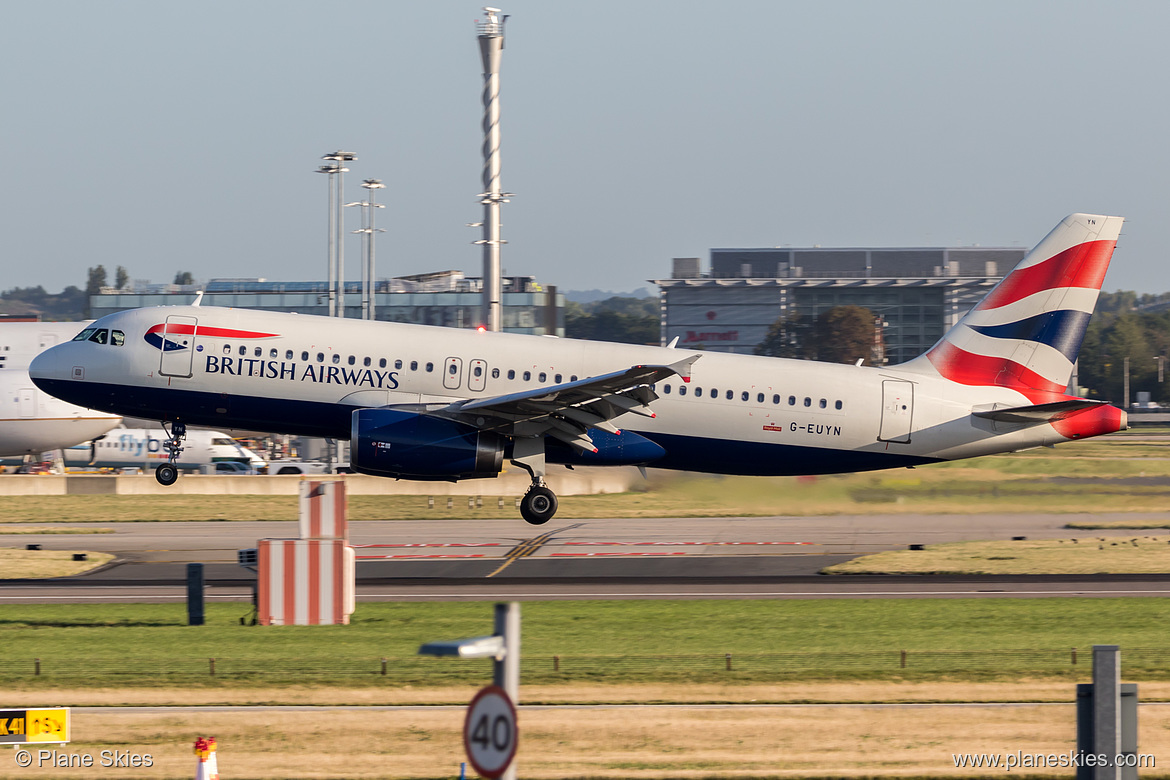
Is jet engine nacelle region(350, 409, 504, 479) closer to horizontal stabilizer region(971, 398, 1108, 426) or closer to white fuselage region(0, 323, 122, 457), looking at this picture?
horizontal stabilizer region(971, 398, 1108, 426)

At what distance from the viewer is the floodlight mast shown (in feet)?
235

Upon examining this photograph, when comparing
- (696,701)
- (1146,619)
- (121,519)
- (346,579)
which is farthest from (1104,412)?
(121,519)

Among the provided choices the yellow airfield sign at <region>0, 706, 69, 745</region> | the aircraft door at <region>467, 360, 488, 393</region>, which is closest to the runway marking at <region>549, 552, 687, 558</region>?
the aircraft door at <region>467, 360, 488, 393</region>

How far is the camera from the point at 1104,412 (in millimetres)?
35188

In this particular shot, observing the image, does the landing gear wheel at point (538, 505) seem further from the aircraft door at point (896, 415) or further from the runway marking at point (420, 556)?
the aircraft door at point (896, 415)

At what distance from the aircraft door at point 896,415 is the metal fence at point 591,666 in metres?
11.0

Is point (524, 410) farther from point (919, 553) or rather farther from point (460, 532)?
point (460, 532)

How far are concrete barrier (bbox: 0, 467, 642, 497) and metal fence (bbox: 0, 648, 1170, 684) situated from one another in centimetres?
3871

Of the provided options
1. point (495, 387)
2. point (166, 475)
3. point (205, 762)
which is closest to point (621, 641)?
point (495, 387)

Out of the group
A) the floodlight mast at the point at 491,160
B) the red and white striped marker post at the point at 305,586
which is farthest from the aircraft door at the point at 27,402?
the red and white striped marker post at the point at 305,586

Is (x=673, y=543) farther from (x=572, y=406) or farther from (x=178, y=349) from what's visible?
(x=178, y=349)

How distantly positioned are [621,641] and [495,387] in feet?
32.2

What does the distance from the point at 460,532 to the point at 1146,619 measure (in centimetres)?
2963

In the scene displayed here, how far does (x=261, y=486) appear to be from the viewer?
66438 millimetres
